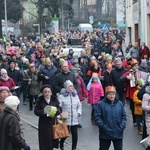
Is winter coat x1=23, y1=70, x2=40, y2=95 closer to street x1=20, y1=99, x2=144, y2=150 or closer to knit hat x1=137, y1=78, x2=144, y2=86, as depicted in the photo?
street x1=20, y1=99, x2=144, y2=150

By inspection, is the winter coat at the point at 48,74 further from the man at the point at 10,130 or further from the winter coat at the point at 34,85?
the man at the point at 10,130

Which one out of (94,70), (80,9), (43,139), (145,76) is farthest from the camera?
(80,9)

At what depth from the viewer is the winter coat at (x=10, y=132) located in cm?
835

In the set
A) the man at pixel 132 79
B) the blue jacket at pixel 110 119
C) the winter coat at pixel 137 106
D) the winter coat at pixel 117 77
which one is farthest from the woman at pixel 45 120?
the winter coat at pixel 117 77

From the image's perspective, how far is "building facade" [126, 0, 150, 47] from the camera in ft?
109

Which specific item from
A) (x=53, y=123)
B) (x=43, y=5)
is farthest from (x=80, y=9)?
(x=53, y=123)

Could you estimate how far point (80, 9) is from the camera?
106312 mm

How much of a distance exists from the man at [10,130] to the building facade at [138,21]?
75.2 feet

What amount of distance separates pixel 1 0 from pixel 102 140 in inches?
2034

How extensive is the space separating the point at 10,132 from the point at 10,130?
0.10ft

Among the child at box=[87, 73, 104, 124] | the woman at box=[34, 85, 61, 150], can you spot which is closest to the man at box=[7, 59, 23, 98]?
the child at box=[87, 73, 104, 124]

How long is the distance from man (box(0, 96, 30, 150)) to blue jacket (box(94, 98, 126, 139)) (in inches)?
67.2

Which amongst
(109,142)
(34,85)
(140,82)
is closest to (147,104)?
(109,142)

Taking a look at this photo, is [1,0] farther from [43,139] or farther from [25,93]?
[43,139]
